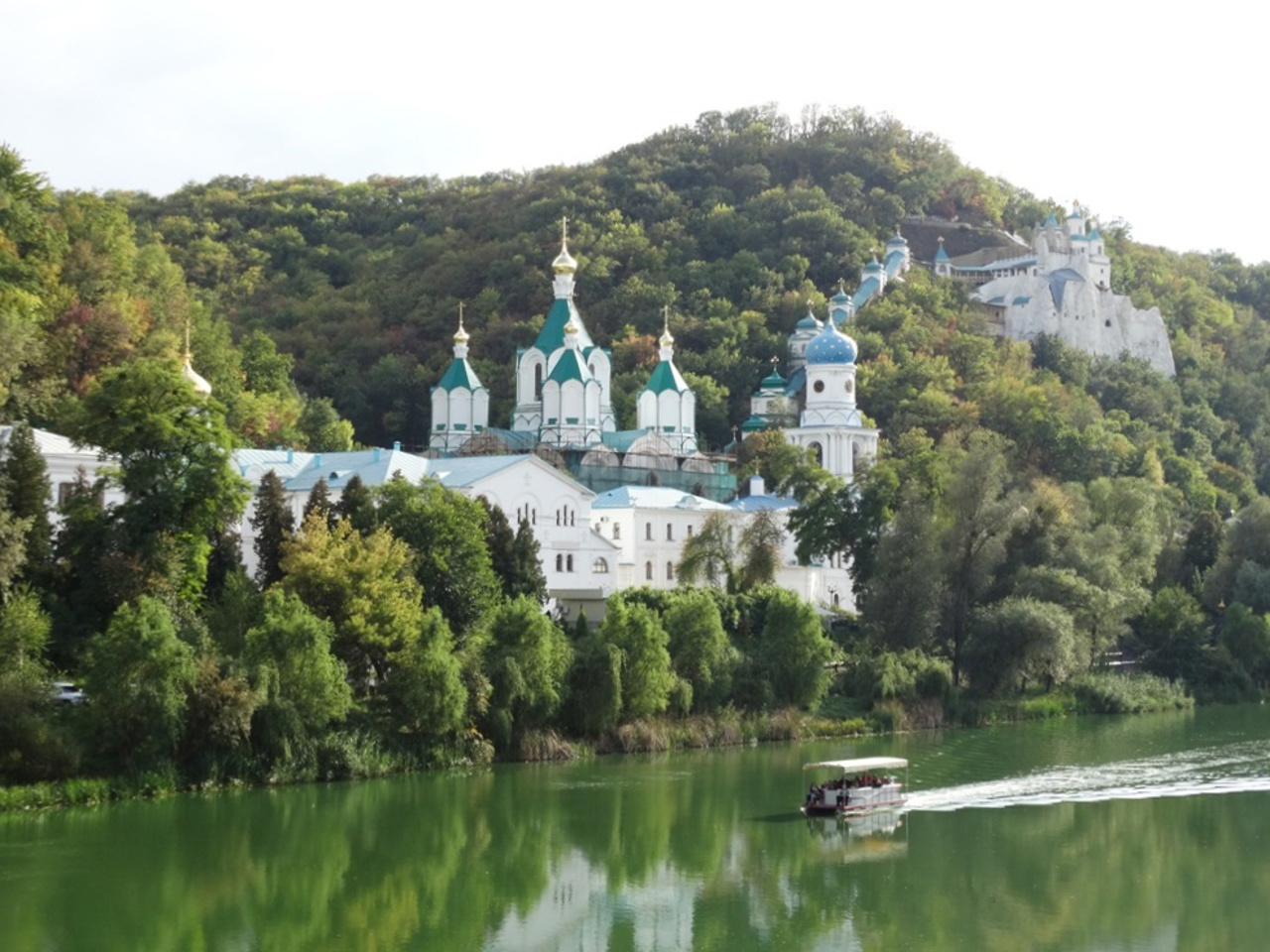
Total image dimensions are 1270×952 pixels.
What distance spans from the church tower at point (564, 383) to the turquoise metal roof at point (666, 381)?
1.74m

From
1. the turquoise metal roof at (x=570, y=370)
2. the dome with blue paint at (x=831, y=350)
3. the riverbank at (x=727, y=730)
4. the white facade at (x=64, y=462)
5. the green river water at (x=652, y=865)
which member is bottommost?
the green river water at (x=652, y=865)

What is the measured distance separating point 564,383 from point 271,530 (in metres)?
25.4

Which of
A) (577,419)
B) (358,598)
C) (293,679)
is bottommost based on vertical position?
(293,679)

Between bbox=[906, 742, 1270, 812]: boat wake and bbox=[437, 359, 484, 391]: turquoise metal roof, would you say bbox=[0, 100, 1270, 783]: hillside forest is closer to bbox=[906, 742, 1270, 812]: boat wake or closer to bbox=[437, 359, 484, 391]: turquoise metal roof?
bbox=[437, 359, 484, 391]: turquoise metal roof

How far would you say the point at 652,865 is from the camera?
29828 mm

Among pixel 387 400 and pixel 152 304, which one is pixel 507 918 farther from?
pixel 387 400

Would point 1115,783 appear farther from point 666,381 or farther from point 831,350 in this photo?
point 666,381

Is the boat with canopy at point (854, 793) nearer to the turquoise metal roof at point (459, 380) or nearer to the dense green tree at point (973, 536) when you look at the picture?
the dense green tree at point (973, 536)

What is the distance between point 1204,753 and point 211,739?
20.1 metres

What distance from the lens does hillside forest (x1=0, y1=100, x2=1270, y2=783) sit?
35.4 metres

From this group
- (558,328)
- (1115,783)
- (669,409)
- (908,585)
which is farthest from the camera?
(558,328)

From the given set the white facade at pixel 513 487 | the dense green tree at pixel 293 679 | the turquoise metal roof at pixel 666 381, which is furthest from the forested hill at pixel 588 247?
the dense green tree at pixel 293 679

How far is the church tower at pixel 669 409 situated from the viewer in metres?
68.2

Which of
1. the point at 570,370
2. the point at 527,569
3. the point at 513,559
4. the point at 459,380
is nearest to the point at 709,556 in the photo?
the point at 527,569
